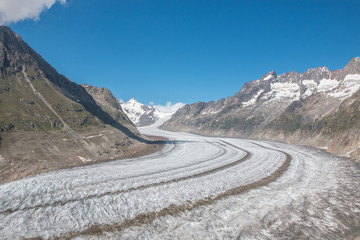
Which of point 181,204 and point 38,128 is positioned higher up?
point 38,128

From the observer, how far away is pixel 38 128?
52.8 meters

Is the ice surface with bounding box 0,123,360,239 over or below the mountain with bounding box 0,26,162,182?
below

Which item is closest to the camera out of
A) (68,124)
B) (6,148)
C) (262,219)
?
(262,219)

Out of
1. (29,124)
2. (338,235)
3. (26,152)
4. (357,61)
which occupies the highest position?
(357,61)

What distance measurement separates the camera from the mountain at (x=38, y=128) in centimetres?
4094

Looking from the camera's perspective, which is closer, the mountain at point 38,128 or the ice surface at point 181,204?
the ice surface at point 181,204

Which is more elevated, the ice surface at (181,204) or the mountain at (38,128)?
the mountain at (38,128)

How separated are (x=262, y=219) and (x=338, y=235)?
5.37 metres

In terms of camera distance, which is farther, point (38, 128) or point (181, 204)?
point (38, 128)

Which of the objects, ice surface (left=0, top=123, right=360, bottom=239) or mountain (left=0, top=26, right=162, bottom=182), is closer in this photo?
ice surface (left=0, top=123, right=360, bottom=239)

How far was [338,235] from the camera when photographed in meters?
15.4

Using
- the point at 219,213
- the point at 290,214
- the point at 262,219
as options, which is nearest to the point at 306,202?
the point at 290,214

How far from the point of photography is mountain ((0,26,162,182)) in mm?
40938

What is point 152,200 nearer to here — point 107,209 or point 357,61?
point 107,209
